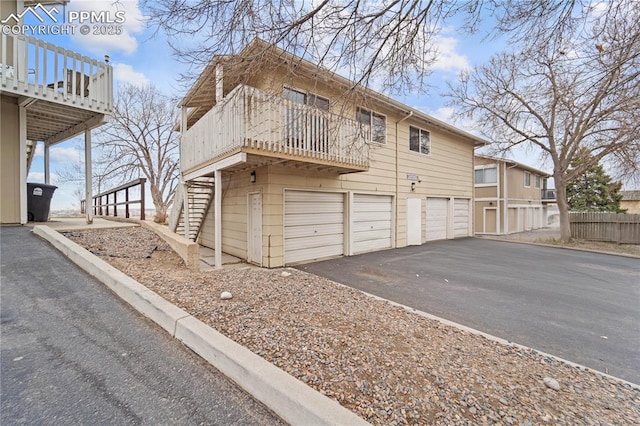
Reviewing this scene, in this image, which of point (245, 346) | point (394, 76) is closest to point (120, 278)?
point (245, 346)

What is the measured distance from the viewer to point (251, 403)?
1889 mm

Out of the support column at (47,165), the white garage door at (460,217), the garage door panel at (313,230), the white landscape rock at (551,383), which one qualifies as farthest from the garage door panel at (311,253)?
the support column at (47,165)

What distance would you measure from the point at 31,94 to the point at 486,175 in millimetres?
20922

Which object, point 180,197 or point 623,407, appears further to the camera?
point 180,197

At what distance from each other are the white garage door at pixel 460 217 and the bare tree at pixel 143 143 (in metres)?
17.1

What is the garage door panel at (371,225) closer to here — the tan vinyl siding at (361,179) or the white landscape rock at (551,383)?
the tan vinyl siding at (361,179)

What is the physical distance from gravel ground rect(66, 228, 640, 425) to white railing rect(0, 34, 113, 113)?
546cm

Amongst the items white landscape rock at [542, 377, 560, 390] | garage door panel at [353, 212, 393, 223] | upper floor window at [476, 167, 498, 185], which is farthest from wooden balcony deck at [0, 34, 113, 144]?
upper floor window at [476, 167, 498, 185]

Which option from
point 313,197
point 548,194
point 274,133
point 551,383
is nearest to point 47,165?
point 274,133

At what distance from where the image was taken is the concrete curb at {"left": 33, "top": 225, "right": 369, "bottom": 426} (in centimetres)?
170

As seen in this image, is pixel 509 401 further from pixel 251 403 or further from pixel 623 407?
pixel 251 403

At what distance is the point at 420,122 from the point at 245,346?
11.0 metres

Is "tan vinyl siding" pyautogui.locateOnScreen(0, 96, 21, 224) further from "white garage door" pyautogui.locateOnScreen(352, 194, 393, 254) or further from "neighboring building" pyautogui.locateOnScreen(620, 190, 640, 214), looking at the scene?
"neighboring building" pyautogui.locateOnScreen(620, 190, 640, 214)

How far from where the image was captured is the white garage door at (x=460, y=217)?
42.8ft
